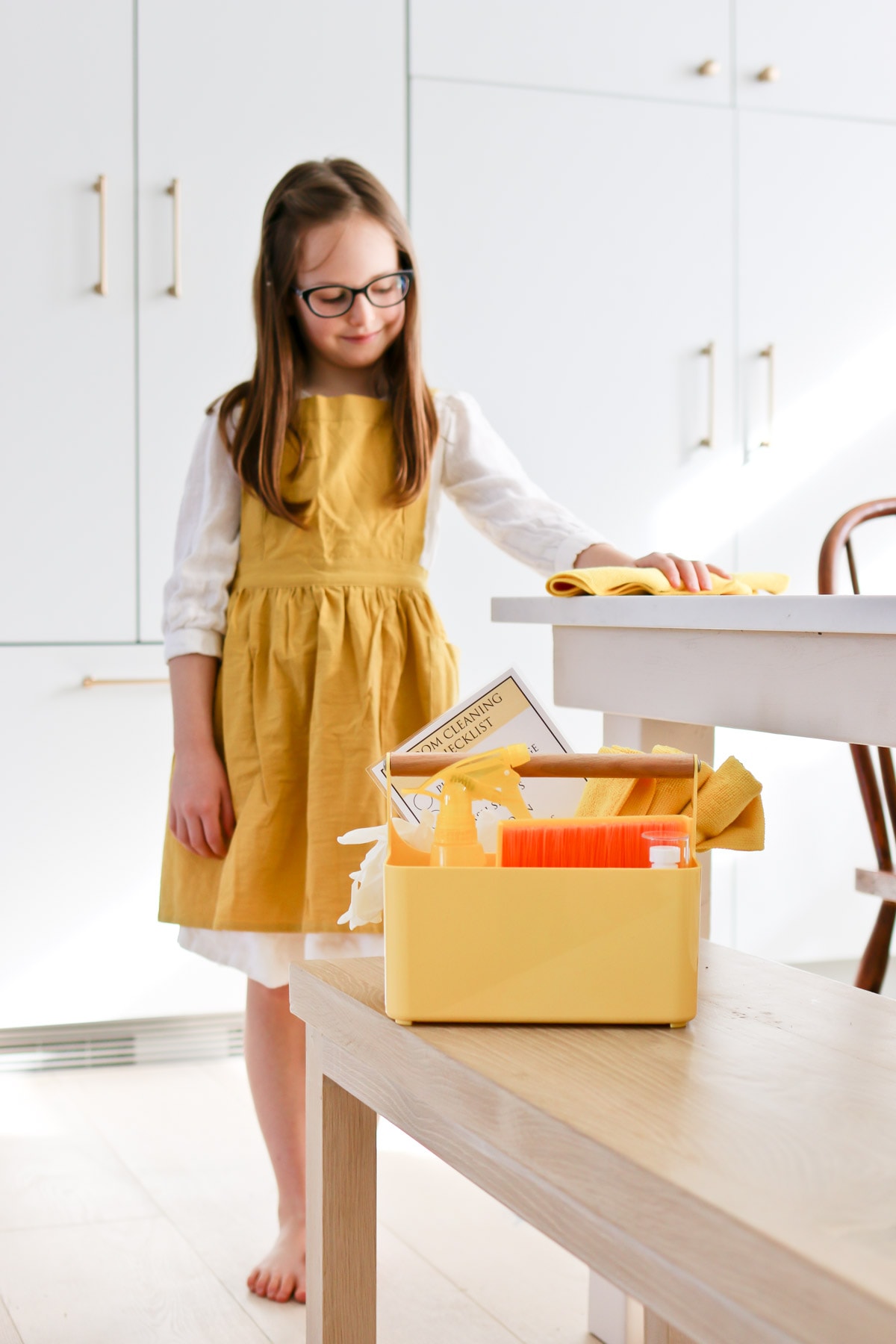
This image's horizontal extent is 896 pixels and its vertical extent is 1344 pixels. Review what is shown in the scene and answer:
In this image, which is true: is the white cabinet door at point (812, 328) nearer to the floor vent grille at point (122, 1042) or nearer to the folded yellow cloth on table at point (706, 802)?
the floor vent grille at point (122, 1042)

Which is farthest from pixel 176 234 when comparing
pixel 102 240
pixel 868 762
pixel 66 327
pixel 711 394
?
pixel 868 762

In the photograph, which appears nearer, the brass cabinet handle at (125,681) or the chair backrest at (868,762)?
the chair backrest at (868,762)

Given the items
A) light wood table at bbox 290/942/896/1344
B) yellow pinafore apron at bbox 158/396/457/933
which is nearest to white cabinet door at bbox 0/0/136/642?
yellow pinafore apron at bbox 158/396/457/933

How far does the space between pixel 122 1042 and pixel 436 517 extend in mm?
1127

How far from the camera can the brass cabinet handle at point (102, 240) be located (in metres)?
2.06

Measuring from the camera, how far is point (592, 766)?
79cm

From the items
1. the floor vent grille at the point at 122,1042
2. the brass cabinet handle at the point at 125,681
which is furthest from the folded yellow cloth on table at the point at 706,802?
the floor vent grille at the point at 122,1042

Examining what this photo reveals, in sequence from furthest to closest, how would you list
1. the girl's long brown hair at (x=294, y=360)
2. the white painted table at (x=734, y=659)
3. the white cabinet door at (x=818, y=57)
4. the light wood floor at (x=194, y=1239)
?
1. the white cabinet door at (x=818, y=57)
2. the girl's long brown hair at (x=294, y=360)
3. the light wood floor at (x=194, y=1239)
4. the white painted table at (x=734, y=659)

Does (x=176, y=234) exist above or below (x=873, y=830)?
above

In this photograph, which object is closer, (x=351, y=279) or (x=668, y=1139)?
(x=668, y=1139)

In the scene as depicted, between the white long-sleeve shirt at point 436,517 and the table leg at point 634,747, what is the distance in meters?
0.27

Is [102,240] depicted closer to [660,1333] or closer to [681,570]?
[681,570]

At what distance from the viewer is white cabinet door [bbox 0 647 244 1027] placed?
6.77 feet

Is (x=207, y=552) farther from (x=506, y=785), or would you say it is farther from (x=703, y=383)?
(x=703, y=383)
